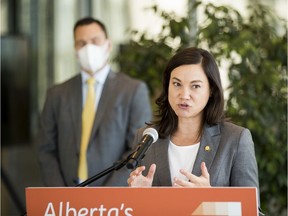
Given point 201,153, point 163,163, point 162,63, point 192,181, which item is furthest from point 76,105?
point 192,181

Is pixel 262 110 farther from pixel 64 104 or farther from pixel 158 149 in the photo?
pixel 158 149

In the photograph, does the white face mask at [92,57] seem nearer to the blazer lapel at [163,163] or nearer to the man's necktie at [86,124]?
the man's necktie at [86,124]

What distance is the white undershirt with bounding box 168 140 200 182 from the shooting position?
2.64m

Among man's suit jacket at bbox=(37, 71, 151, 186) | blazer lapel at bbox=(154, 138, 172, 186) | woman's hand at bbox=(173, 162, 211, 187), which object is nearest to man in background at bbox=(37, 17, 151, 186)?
man's suit jacket at bbox=(37, 71, 151, 186)

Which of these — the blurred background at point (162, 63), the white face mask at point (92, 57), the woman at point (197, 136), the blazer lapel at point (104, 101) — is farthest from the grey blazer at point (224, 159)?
the blurred background at point (162, 63)

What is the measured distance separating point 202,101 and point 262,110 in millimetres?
1818

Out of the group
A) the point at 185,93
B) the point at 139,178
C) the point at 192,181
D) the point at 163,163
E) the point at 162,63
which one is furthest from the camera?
the point at 162,63

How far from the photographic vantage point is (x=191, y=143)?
8.87 ft

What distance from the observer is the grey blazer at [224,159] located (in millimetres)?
2543

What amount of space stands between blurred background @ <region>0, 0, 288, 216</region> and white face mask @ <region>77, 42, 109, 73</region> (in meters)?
0.89

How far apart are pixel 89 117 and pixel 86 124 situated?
49mm

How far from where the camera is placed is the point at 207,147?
8.58ft

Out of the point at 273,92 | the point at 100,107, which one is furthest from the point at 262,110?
the point at 100,107

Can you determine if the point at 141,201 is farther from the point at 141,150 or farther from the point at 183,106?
the point at 183,106
